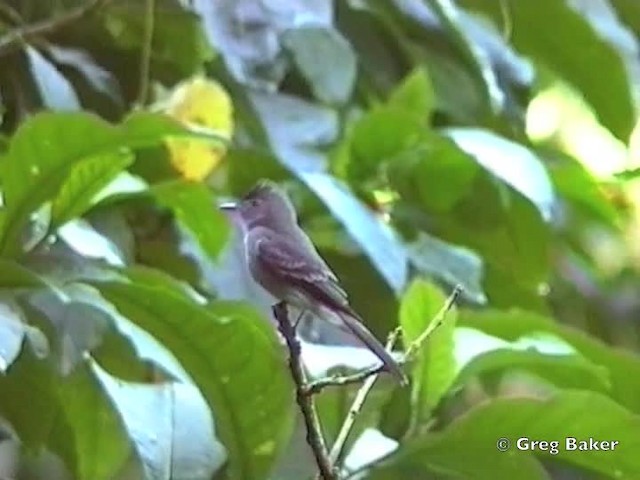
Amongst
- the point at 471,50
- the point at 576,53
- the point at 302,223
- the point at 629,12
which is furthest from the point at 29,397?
the point at 629,12

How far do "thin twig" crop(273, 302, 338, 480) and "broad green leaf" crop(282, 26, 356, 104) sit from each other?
47cm

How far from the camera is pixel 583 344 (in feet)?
2.78

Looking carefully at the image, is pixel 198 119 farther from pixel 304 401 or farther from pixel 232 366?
pixel 304 401

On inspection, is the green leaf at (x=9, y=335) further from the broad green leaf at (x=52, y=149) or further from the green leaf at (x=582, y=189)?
the green leaf at (x=582, y=189)

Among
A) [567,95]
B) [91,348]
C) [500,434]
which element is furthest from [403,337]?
[567,95]

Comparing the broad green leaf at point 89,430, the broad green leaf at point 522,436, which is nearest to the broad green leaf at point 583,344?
the broad green leaf at point 522,436

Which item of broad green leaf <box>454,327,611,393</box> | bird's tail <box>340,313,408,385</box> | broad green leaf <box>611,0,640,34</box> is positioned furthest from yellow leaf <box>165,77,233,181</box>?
broad green leaf <box>611,0,640,34</box>

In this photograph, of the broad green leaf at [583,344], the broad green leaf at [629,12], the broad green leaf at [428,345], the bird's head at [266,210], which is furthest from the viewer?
the broad green leaf at [629,12]

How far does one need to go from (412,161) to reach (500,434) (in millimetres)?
323

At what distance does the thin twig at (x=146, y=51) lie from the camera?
3.16ft

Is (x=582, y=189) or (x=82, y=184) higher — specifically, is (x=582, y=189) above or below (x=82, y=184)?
below

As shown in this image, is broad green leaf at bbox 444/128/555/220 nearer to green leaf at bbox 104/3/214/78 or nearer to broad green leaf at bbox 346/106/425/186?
broad green leaf at bbox 346/106/425/186

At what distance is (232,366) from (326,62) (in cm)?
35

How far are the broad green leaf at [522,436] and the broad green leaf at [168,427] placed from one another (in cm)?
10
